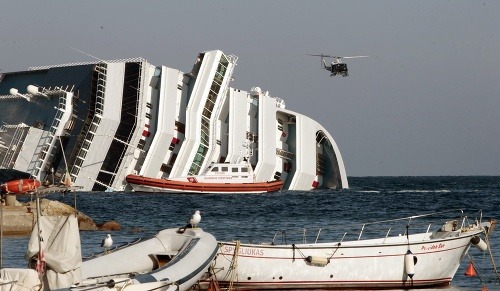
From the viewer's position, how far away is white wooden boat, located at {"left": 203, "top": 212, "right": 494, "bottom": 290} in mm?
28109

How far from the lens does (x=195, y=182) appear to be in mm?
80188

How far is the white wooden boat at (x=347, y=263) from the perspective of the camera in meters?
28.1

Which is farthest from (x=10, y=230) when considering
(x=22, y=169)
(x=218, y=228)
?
(x=22, y=169)

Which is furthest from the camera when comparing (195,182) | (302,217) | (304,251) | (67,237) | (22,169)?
(195,182)

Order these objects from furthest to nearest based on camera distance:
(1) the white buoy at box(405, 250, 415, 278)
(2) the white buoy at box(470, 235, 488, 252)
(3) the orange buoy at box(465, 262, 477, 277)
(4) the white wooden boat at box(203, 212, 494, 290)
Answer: (3) the orange buoy at box(465, 262, 477, 277) → (2) the white buoy at box(470, 235, 488, 252) → (1) the white buoy at box(405, 250, 415, 278) → (4) the white wooden boat at box(203, 212, 494, 290)

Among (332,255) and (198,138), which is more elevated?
(198,138)

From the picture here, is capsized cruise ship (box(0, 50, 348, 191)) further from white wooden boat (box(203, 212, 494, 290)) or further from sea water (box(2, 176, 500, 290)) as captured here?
white wooden boat (box(203, 212, 494, 290))

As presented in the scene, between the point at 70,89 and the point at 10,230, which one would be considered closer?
the point at 10,230

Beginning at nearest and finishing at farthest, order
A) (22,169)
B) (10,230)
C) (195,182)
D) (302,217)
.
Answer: (10,230), (302,217), (22,169), (195,182)

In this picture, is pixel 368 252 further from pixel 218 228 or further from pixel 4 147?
pixel 4 147

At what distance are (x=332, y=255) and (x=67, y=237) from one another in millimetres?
9564

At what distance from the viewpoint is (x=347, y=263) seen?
29094mm

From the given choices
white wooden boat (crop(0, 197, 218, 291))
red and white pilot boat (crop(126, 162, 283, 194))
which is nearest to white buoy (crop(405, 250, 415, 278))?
white wooden boat (crop(0, 197, 218, 291))

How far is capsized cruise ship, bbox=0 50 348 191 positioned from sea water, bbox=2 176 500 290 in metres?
2.35
